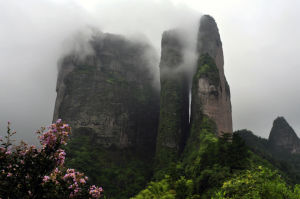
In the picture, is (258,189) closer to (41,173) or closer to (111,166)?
(41,173)

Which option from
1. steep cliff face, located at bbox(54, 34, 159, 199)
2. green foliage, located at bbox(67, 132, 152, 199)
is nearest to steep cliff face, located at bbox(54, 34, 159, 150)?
steep cliff face, located at bbox(54, 34, 159, 199)

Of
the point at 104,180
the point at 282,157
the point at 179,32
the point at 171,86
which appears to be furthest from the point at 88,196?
the point at 282,157

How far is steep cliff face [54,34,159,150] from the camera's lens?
327 feet

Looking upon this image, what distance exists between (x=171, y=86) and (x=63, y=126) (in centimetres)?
8759

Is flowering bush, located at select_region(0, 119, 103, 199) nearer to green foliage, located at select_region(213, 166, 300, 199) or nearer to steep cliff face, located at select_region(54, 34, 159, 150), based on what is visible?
green foliage, located at select_region(213, 166, 300, 199)

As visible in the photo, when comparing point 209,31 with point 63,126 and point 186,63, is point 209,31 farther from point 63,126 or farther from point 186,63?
point 63,126

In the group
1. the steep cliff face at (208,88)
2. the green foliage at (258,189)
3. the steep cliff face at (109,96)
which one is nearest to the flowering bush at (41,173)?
the green foliage at (258,189)

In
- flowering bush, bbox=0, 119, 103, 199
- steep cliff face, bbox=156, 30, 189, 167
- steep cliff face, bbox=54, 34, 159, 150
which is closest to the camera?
flowering bush, bbox=0, 119, 103, 199

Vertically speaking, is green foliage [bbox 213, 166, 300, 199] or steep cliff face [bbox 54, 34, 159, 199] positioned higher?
steep cliff face [bbox 54, 34, 159, 199]

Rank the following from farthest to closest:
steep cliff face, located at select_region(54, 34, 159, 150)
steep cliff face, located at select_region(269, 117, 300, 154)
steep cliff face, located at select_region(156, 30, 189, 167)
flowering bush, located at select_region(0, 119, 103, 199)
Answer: steep cliff face, located at select_region(269, 117, 300, 154) < steep cliff face, located at select_region(54, 34, 159, 150) < steep cliff face, located at select_region(156, 30, 189, 167) < flowering bush, located at select_region(0, 119, 103, 199)

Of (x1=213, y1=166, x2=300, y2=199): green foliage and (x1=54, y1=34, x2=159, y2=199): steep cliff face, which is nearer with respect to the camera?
(x1=213, y1=166, x2=300, y2=199): green foliage

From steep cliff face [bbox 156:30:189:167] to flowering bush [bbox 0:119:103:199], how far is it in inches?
2862

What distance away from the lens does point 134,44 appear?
128 m

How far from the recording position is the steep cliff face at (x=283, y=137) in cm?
15662
